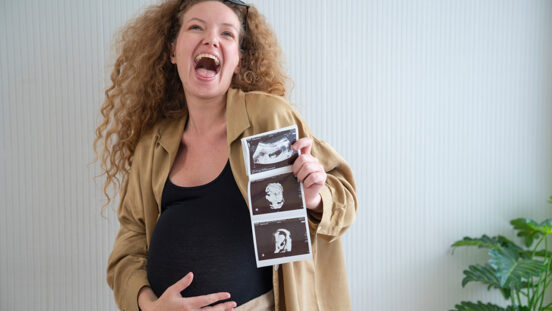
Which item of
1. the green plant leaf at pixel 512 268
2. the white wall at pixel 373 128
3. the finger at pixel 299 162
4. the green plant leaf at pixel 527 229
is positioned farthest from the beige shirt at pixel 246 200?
the green plant leaf at pixel 527 229

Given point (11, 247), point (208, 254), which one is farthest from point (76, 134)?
point (208, 254)

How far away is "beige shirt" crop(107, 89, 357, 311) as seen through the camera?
1.09 m

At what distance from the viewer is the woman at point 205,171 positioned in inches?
42.1

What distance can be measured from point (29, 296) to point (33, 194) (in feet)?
1.21

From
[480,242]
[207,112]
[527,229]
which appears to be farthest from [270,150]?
[527,229]

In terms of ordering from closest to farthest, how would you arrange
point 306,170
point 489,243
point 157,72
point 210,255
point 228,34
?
point 306,170 → point 210,255 → point 228,34 → point 157,72 → point 489,243

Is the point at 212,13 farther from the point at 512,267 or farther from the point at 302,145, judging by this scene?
the point at 512,267

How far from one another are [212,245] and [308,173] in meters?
0.31

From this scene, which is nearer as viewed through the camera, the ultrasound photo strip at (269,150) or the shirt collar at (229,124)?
the ultrasound photo strip at (269,150)

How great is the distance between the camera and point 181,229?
1.10 m

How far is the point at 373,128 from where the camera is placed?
170 centimetres

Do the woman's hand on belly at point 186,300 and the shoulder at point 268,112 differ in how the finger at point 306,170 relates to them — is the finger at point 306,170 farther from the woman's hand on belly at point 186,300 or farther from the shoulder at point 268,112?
the woman's hand on belly at point 186,300

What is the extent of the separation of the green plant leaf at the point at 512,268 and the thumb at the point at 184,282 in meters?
→ 1.16

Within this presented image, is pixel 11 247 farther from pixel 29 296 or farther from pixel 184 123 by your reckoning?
pixel 184 123
